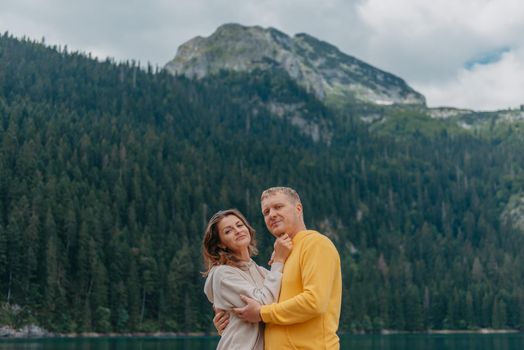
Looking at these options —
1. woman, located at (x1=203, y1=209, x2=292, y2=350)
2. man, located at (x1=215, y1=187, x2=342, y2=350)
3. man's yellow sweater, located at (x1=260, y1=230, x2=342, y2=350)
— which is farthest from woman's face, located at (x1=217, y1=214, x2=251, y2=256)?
man's yellow sweater, located at (x1=260, y1=230, x2=342, y2=350)

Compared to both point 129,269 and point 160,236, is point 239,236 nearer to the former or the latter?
point 129,269

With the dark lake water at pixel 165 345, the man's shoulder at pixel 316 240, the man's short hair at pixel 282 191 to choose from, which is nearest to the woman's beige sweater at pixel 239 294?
the man's shoulder at pixel 316 240

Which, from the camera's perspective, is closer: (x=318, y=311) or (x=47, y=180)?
(x=318, y=311)

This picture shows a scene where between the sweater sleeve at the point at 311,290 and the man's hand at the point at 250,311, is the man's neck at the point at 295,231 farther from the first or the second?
the man's hand at the point at 250,311

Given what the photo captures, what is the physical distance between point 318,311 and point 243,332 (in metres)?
1.14

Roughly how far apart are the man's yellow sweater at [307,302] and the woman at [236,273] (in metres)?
0.20

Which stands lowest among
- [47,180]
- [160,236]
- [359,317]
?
[359,317]

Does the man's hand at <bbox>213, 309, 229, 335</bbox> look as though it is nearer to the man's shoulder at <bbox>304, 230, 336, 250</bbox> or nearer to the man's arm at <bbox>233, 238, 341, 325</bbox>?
the man's arm at <bbox>233, 238, 341, 325</bbox>

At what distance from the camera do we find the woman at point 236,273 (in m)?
10.7

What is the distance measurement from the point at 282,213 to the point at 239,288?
3.59 ft

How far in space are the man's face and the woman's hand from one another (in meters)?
0.11

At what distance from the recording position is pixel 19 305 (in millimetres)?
142500

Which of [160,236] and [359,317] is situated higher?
[160,236]

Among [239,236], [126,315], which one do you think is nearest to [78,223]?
[126,315]
